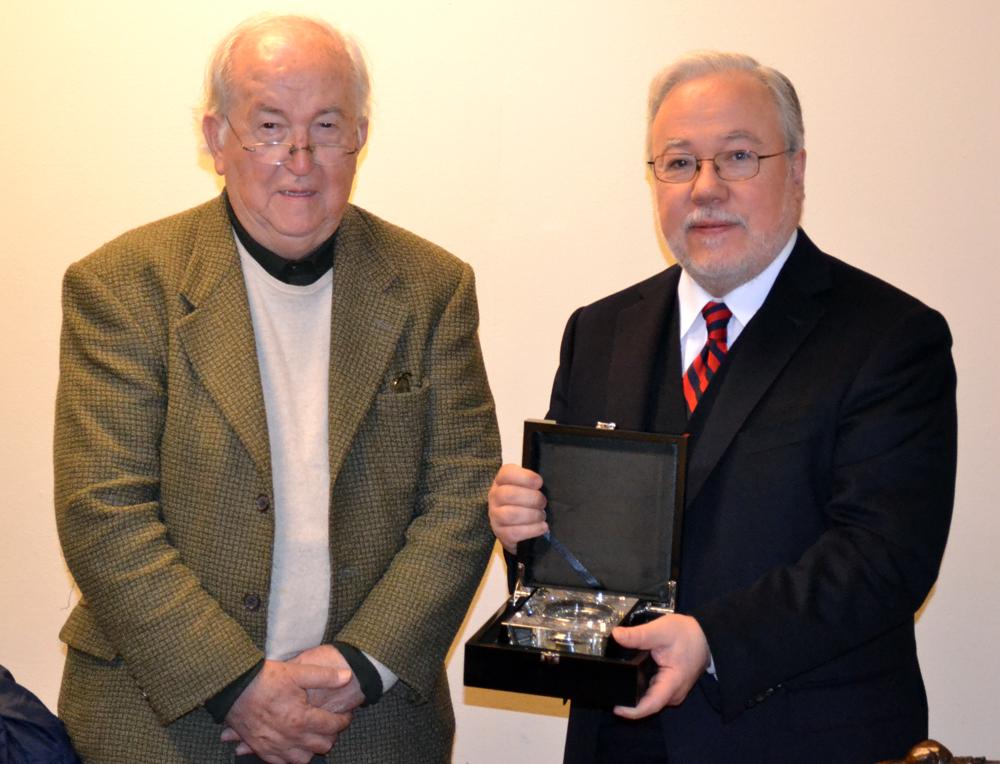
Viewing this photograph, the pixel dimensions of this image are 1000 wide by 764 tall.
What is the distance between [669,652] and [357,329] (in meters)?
0.80

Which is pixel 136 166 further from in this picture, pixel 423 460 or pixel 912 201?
pixel 912 201

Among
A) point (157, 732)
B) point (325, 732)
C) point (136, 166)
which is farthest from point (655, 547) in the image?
point (136, 166)

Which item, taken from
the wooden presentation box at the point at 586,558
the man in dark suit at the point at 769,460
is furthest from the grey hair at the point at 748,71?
the wooden presentation box at the point at 586,558

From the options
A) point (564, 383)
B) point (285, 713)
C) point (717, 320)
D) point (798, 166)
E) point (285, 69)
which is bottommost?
point (285, 713)

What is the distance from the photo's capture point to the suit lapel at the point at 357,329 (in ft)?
7.03

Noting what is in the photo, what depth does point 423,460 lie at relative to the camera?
7.45ft

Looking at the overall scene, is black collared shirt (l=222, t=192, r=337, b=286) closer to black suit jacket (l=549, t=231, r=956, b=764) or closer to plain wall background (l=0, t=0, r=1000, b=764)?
black suit jacket (l=549, t=231, r=956, b=764)

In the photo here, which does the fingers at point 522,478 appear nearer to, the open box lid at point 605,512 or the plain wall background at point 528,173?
the open box lid at point 605,512

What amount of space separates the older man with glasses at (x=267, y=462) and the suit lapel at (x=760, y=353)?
452 mm

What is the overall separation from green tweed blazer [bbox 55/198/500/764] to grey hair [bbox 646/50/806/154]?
628 mm

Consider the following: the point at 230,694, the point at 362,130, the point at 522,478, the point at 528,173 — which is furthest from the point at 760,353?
the point at 528,173

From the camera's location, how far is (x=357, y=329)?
7.25ft

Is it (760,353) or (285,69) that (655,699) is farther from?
(285,69)

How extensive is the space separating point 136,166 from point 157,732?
1.85 metres
